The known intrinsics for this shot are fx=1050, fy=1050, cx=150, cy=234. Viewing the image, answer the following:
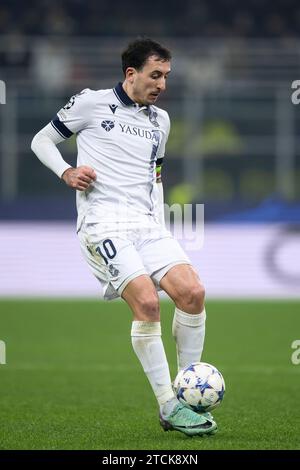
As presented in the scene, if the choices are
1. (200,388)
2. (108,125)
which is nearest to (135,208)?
(108,125)

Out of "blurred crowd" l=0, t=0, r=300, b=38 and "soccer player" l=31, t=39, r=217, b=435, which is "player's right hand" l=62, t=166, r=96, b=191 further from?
"blurred crowd" l=0, t=0, r=300, b=38

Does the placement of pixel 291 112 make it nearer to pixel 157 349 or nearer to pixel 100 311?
pixel 100 311

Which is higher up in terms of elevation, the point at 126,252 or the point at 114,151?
the point at 114,151

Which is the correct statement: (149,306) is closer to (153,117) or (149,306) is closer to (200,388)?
(200,388)

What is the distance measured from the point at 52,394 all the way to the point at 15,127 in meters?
11.0

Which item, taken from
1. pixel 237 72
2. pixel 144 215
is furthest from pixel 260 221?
pixel 144 215

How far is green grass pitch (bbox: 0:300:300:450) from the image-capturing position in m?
6.20

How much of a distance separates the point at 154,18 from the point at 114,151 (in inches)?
704

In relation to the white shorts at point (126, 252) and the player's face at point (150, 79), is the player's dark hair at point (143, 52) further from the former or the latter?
the white shorts at point (126, 252)

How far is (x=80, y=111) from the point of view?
671 centimetres

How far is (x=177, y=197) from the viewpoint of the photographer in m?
18.4

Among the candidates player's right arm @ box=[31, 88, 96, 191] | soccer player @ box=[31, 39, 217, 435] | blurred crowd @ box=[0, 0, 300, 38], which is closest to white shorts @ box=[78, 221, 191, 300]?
soccer player @ box=[31, 39, 217, 435]

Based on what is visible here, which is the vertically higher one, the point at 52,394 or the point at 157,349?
the point at 157,349
